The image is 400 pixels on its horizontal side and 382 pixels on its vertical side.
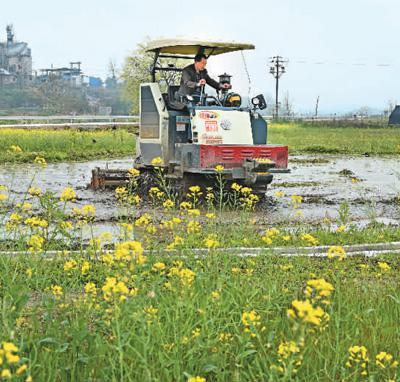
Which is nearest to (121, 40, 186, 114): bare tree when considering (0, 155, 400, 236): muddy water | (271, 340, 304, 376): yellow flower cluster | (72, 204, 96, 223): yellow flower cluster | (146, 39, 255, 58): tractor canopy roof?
(0, 155, 400, 236): muddy water

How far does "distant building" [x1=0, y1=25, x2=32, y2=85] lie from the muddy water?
88818 millimetres

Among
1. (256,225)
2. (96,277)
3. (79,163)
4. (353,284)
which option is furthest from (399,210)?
(79,163)

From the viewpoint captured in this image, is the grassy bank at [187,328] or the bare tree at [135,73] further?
the bare tree at [135,73]

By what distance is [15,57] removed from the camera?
112m

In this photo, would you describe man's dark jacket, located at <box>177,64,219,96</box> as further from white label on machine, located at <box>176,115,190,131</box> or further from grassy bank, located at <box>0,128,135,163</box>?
grassy bank, located at <box>0,128,135,163</box>

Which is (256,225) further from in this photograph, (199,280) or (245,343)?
(245,343)

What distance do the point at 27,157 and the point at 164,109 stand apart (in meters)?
8.66

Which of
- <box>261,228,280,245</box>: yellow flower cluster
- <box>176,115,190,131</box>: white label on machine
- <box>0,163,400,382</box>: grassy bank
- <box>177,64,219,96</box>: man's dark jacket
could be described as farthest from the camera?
<box>177,64,219,96</box>: man's dark jacket

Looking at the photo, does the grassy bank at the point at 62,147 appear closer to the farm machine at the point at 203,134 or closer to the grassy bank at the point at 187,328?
the farm machine at the point at 203,134

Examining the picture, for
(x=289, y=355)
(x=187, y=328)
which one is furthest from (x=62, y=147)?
(x=289, y=355)

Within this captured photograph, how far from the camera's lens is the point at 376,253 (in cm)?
725

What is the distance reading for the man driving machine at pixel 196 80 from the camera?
1102cm

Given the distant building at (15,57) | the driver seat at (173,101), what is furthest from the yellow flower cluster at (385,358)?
the distant building at (15,57)

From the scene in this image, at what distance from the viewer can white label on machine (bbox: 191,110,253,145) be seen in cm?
1066
